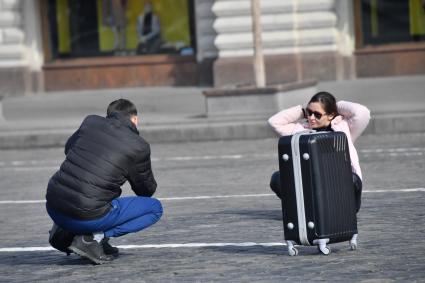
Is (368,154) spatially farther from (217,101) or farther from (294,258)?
(294,258)

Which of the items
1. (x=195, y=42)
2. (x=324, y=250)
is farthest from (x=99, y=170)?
(x=195, y=42)

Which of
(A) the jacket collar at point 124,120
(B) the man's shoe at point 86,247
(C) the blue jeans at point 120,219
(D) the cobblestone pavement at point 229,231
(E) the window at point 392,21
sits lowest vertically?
(D) the cobblestone pavement at point 229,231

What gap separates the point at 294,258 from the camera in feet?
30.2

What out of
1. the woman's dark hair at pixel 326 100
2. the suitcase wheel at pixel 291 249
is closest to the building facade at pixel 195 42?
the woman's dark hair at pixel 326 100

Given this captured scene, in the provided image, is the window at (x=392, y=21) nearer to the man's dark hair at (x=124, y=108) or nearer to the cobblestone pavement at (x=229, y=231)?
the cobblestone pavement at (x=229, y=231)

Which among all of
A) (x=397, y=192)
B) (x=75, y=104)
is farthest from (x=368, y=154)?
(x=75, y=104)

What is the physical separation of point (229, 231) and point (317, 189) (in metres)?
2.00

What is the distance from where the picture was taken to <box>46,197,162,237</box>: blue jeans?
9.23 meters

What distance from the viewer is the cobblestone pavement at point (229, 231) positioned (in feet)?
28.9

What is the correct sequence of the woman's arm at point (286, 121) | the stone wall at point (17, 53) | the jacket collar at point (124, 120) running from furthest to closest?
1. the stone wall at point (17, 53)
2. the woman's arm at point (286, 121)
3. the jacket collar at point (124, 120)

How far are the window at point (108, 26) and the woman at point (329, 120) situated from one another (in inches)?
774

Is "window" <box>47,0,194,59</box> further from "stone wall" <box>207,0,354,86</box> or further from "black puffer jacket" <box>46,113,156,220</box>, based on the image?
"black puffer jacket" <box>46,113,156,220</box>

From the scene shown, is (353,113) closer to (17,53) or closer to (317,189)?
(317,189)

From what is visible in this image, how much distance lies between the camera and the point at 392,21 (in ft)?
93.9
